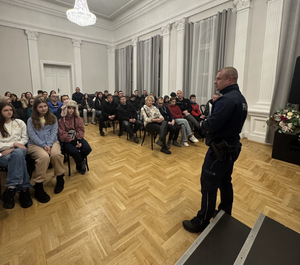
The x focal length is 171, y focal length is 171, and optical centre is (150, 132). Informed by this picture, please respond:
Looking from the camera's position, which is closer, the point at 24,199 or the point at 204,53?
the point at 24,199

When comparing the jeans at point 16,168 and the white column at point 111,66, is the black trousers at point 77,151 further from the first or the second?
the white column at point 111,66

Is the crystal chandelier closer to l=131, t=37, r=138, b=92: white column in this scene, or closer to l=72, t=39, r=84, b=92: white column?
l=131, t=37, r=138, b=92: white column

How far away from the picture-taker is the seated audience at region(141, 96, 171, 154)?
11.8 feet

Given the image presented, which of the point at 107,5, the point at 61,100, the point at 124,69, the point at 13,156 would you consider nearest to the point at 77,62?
the point at 124,69

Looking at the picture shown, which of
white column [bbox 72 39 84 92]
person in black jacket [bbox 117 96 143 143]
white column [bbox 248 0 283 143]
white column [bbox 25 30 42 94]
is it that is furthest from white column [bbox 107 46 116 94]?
white column [bbox 248 0 283 143]

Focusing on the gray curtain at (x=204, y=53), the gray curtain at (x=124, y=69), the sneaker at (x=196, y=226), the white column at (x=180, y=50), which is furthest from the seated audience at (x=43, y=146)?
the gray curtain at (x=124, y=69)

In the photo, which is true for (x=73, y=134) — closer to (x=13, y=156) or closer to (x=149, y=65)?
(x=13, y=156)

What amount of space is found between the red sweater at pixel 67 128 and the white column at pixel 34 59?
6.17 metres

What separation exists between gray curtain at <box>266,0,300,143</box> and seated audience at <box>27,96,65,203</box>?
174 inches

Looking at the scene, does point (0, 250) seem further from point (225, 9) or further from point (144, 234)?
point (225, 9)

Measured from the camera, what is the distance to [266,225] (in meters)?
1.13

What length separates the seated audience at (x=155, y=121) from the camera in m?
3.58

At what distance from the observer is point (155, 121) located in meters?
3.74

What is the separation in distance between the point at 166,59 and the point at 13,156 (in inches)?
227
